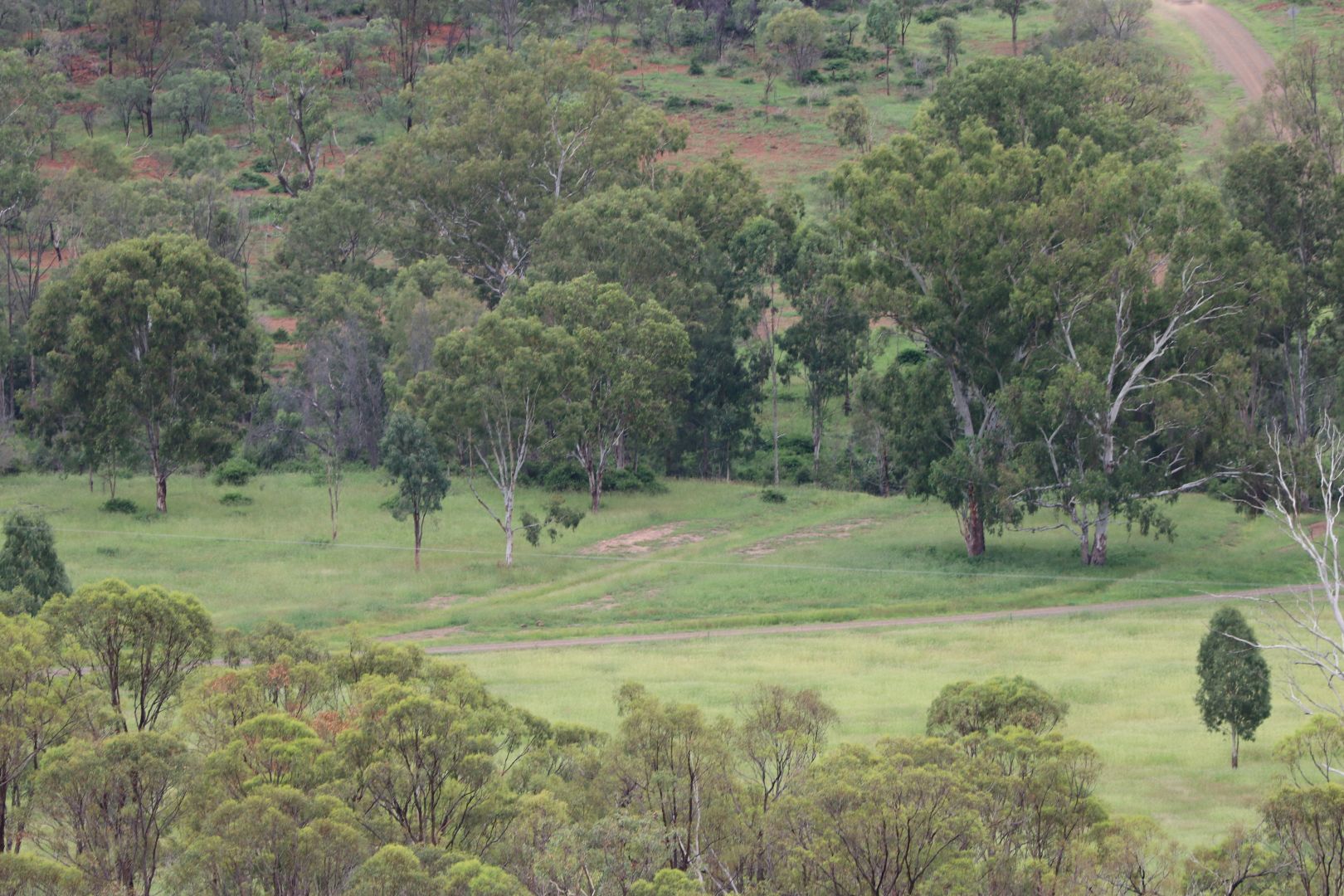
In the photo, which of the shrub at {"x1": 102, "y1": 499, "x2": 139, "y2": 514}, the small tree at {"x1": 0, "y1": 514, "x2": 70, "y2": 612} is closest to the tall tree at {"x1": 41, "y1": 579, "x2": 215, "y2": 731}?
the small tree at {"x1": 0, "y1": 514, "x2": 70, "y2": 612}

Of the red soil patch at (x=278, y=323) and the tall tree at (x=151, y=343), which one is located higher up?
the red soil patch at (x=278, y=323)

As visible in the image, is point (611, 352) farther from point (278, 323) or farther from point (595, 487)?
point (278, 323)

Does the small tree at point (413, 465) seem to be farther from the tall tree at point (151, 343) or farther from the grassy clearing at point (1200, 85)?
the grassy clearing at point (1200, 85)

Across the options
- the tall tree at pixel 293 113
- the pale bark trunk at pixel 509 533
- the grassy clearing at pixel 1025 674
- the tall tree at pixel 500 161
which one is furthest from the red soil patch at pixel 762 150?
the grassy clearing at pixel 1025 674

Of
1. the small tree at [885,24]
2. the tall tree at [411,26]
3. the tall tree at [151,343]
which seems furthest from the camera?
the small tree at [885,24]

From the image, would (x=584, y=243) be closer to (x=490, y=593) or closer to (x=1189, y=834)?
(x=490, y=593)

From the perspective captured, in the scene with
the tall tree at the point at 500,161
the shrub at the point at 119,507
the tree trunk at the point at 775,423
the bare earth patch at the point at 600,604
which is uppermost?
the tall tree at the point at 500,161

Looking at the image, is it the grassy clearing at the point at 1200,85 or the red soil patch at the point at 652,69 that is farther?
the red soil patch at the point at 652,69

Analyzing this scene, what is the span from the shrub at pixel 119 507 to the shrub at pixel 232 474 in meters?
6.09

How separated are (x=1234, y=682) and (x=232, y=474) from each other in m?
47.4

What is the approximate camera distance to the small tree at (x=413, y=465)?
53938 mm

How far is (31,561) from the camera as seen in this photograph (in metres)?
43.2

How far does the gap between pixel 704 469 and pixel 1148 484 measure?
28.1 meters

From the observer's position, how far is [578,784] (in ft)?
85.8
